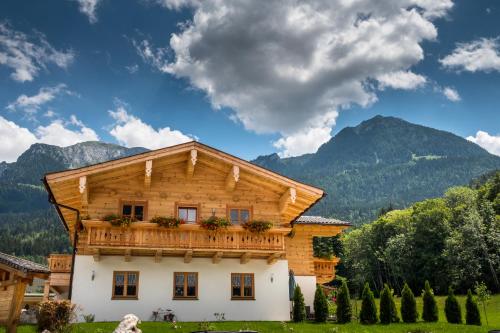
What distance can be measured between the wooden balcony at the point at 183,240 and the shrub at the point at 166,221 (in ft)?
0.74

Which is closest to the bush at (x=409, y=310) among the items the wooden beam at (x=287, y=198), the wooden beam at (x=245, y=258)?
the wooden beam at (x=287, y=198)

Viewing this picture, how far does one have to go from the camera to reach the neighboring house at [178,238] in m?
22.1

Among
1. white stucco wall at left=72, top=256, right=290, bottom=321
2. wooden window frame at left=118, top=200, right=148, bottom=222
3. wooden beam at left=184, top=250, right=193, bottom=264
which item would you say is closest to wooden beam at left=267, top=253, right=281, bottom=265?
white stucco wall at left=72, top=256, right=290, bottom=321

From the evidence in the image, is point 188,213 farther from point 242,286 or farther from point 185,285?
point 242,286

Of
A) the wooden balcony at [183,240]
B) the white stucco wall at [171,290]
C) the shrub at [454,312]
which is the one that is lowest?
the shrub at [454,312]

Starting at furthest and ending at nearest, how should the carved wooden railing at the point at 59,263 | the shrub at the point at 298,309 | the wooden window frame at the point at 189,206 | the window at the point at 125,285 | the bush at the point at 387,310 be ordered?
the carved wooden railing at the point at 59,263 < the wooden window frame at the point at 189,206 < the shrub at the point at 298,309 < the window at the point at 125,285 < the bush at the point at 387,310

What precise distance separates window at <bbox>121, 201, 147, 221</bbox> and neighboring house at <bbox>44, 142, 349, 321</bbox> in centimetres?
5

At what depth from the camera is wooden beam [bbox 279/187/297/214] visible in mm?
24438

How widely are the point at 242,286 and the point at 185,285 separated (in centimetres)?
271

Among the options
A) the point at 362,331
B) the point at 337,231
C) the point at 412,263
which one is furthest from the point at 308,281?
the point at 412,263

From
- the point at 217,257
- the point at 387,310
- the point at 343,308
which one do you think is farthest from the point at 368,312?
the point at 217,257

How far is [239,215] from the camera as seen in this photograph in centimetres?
2506

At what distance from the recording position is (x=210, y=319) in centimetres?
2281

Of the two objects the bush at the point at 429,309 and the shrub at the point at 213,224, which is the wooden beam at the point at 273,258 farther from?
the bush at the point at 429,309
